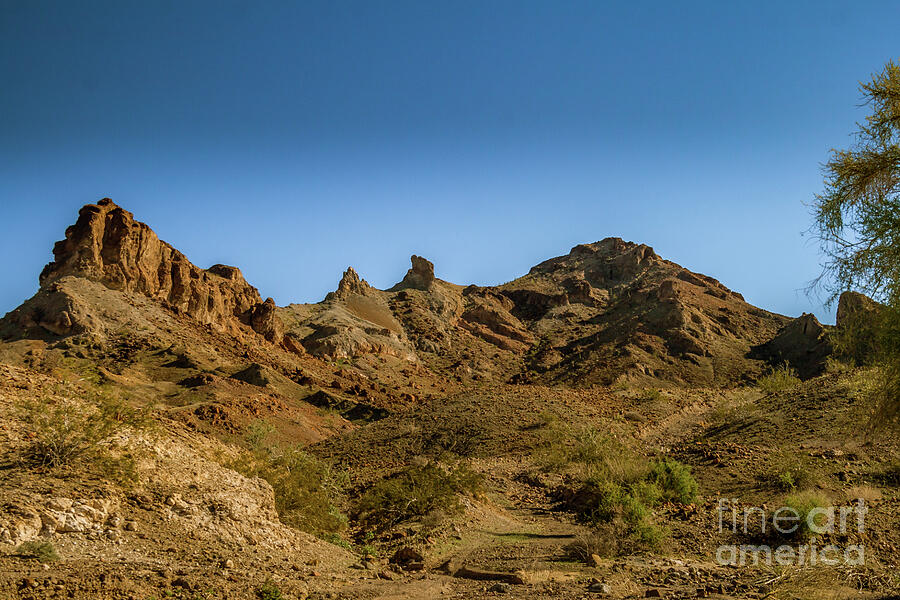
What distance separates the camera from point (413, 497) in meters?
15.7

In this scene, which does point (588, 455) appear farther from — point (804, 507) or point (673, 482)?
point (804, 507)

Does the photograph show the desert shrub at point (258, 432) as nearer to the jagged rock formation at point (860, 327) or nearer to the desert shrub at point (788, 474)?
the desert shrub at point (788, 474)

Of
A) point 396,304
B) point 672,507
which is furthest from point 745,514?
point 396,304

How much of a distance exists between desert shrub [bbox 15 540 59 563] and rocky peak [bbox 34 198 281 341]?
52041mm

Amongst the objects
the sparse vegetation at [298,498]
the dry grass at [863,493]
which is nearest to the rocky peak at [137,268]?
the sparse vegetation at [298,498]

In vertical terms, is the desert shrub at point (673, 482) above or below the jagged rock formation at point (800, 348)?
below

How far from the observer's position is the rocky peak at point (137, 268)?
52281mm

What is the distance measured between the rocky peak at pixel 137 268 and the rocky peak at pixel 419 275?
40.2 meters

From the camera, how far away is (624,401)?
40281 millimetres

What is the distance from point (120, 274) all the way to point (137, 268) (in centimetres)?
184

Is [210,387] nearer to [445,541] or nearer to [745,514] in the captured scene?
[445,541]

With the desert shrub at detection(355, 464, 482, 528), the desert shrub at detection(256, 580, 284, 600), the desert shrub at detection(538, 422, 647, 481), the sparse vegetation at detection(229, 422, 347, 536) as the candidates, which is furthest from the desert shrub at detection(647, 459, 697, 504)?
the desert shrub at detection(256, 580, 284, 600)

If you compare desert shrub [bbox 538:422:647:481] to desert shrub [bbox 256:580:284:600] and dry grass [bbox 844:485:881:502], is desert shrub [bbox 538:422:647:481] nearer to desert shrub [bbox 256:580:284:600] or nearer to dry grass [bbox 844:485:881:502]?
dry grass [bbox 844:485:881:502]

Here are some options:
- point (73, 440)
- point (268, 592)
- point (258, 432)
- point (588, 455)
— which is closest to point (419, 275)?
point (258, 432)
